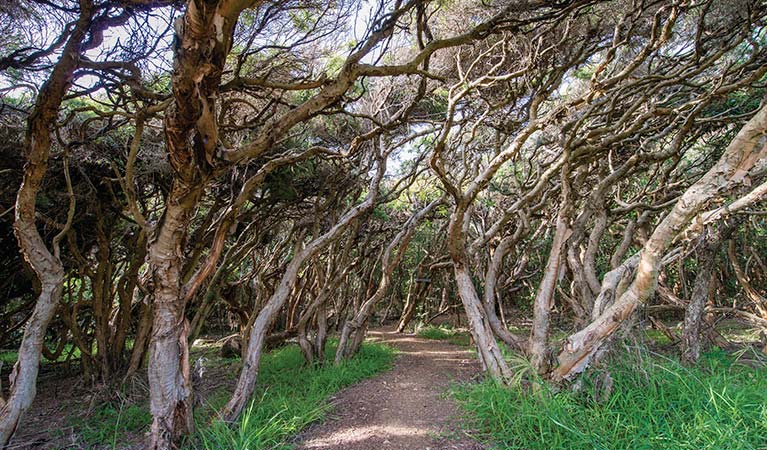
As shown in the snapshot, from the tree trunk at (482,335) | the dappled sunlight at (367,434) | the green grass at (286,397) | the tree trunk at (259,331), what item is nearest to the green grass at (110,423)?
the green grass at (286,397)

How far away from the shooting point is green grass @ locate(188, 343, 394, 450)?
284 centimetres

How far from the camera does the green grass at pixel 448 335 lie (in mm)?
7824

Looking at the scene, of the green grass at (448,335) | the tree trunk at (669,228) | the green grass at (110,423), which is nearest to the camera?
the tree trunk at (669,228)

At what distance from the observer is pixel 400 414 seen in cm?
351

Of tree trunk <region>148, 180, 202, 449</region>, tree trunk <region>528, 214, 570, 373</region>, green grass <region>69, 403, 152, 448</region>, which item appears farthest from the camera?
green grass <region>69, 403, 152, 448</region>

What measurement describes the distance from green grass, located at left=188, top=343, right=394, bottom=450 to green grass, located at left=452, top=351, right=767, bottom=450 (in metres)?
1.54

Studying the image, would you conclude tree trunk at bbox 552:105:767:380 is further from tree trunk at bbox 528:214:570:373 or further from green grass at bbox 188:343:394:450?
green grass at bbox 188:343:394:450

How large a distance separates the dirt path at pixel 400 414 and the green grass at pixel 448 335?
2172 mm

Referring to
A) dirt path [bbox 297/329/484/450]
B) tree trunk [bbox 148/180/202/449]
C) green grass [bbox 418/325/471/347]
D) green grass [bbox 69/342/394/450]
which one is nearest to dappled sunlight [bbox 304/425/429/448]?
dirt path [bbox 297/329/484/450]

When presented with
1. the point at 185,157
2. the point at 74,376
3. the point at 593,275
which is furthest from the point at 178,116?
the point at 74,376

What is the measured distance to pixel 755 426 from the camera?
8.14 ft

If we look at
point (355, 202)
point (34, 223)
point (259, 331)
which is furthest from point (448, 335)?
point (34, 223)

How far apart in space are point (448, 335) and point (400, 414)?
531 cm

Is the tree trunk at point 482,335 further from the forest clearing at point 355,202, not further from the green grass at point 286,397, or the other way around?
the green grass at point 286,397
